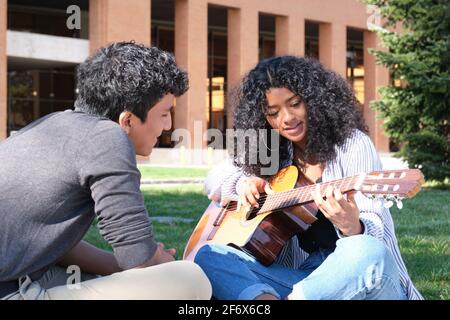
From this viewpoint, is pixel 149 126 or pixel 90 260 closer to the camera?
pixel 149 126

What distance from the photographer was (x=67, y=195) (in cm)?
257

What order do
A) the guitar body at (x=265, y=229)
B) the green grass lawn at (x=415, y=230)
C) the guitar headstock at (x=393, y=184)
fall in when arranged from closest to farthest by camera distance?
the guitar headstock at (x=393, y=184) < the guitar body at (x=265, y=229) < the green grass lawn at (x=415, y=230)

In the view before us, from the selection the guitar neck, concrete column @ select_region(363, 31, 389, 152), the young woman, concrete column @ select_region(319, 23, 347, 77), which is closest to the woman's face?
the young woman

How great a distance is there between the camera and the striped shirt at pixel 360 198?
3320 millimetres

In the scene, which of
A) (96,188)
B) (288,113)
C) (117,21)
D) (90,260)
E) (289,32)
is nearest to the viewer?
(96,188)

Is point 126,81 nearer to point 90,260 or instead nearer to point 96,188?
point 96,188

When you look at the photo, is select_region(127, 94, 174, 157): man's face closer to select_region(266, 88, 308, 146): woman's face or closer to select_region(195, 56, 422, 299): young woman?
select_region(195, 56, 422, 299): young woman

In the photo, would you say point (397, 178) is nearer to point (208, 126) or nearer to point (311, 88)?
point (311, 88)

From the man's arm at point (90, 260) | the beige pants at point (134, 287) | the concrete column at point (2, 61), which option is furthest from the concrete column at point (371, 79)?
the beige pants at point (134, 287)

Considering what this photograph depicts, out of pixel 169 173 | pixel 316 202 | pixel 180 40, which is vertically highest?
pixel 180 40

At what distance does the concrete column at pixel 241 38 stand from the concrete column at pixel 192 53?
1.75 metres

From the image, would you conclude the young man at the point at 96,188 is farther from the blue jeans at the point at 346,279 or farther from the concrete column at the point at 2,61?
the concrete column at the point at 2,61

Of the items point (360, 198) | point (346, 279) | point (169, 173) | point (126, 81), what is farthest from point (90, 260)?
point (169, 173)

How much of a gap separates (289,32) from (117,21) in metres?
8.81
